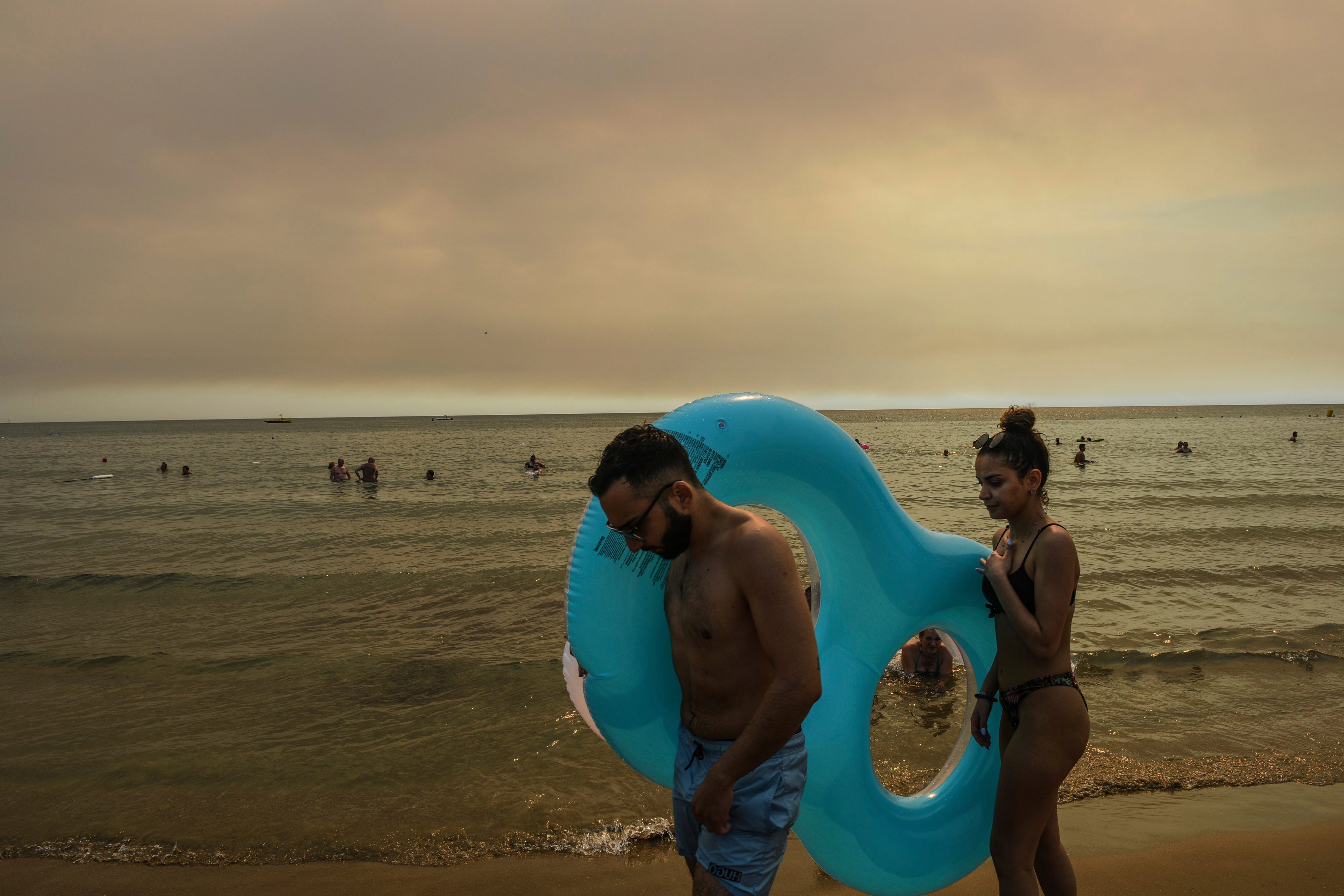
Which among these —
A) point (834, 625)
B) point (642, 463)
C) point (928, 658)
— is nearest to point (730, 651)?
point (642, 463)

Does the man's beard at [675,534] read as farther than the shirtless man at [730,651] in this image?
Yes

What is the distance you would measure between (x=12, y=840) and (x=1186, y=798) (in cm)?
706

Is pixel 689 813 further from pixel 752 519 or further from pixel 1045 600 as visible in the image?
pixel 1045 600

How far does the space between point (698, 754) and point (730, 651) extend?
0.38 m

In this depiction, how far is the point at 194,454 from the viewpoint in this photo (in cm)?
4984

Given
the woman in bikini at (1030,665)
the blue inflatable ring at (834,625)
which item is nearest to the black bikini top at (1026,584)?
the woman in bikini at (1030,665)

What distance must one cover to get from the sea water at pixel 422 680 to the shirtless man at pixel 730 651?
2320 millimetres

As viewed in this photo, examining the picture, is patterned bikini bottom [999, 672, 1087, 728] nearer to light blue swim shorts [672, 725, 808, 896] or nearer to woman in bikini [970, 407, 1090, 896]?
woman in bikini [970, 407, 1090, 896]

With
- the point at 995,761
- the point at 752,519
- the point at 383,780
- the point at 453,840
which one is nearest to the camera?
the point at 752,519

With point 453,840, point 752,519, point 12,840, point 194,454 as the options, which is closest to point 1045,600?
point 752,519

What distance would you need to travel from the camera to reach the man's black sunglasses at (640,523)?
1.87m

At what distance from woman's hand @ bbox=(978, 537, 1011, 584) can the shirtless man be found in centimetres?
101

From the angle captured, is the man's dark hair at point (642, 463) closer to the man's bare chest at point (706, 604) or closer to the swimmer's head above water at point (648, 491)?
the swimmer's head above water at point (648, 491)

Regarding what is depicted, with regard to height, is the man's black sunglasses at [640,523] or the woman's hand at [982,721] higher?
the man's black sunglasses at [640,523]
